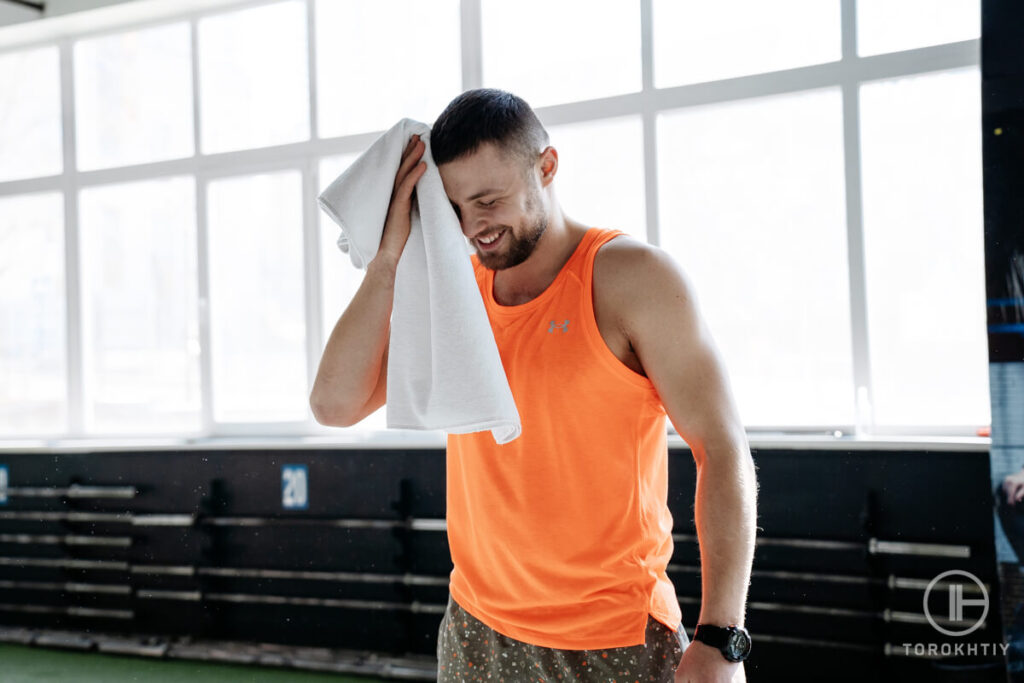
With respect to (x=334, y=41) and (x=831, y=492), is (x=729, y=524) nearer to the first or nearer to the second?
(x=831, y=492)

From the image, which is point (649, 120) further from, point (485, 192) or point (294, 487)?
point (485, 192)

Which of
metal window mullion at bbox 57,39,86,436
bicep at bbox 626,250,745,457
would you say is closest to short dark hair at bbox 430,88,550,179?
bicep at bbox 626,250,745,457

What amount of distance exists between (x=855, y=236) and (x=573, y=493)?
2.63 m

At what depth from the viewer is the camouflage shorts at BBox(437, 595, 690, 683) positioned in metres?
1.14

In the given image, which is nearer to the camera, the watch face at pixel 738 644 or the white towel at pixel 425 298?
the watch face at pixel 738 644

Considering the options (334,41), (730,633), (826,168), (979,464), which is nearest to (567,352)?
(730,633)

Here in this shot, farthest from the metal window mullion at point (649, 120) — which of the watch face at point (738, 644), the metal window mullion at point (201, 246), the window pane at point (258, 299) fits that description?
the watch face at point (738, 644)

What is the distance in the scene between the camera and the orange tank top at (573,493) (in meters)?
1.15

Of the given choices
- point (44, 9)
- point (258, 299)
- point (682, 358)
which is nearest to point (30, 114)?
point (44, 9)

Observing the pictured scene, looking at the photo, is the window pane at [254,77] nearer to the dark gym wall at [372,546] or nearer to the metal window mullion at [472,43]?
the metal window mullion at [472,43]

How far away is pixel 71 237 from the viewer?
15.8ft

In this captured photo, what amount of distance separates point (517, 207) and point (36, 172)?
15.5 ft

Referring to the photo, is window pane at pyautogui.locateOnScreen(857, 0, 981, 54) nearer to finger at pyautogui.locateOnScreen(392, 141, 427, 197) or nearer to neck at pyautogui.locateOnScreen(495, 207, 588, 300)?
neck at pyautogui.locateOnScreen(495, 207, 588, 300)

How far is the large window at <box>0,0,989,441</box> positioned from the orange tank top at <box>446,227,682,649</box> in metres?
2.51
